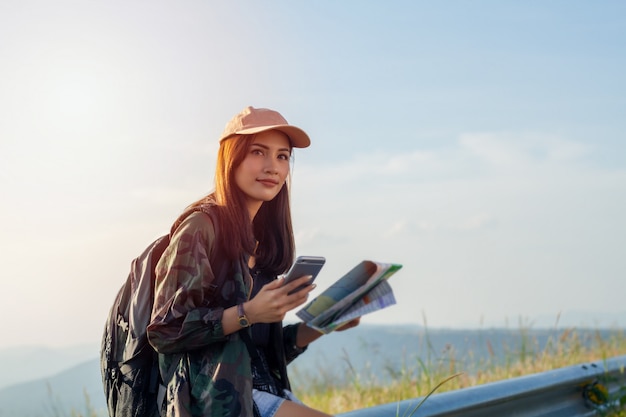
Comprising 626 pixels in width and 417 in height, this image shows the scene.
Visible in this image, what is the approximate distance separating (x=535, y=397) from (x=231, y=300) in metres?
2.73

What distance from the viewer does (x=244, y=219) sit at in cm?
367

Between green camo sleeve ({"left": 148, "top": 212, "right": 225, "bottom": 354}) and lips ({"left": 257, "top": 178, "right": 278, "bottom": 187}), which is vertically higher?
lips ({"left": 257, "top": 178, "right": 278, "bottom": 187})

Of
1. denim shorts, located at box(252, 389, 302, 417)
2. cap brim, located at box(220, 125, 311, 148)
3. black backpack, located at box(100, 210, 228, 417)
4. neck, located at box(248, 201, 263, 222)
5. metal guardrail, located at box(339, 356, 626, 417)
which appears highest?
cap brim, located at box(220, 125, 311, 148)

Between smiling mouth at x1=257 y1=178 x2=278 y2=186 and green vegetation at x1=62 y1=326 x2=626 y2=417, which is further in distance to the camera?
green vegetation at x1=62 y1=326 x2=626 y2=417

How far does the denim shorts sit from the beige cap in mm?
1084

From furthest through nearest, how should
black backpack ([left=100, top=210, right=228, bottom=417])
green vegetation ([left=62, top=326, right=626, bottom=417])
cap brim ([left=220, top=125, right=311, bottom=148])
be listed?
green vegetation ([left=62, top=326, right=626, bottom=417]) → cap brim ([left=220, top=125, right=311, bottom=148]) → black backpack ([left=100, top=210, right=228, bottom=417])

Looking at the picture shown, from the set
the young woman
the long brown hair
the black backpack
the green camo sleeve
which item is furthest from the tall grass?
the green camo sleeve

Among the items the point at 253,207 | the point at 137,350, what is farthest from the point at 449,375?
the point at 137,350

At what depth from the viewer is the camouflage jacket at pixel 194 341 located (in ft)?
10.8

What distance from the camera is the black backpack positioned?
11.5ft

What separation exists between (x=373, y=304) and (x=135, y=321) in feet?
3.11

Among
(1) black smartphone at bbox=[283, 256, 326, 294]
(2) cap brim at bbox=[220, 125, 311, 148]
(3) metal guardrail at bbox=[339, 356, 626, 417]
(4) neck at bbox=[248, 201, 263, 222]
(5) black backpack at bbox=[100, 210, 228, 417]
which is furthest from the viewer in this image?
(3) metal guardrail at bbox=[339, 356, 626, 417]

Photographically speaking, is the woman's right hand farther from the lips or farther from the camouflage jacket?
the lips

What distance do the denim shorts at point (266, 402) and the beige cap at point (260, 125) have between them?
108cm
